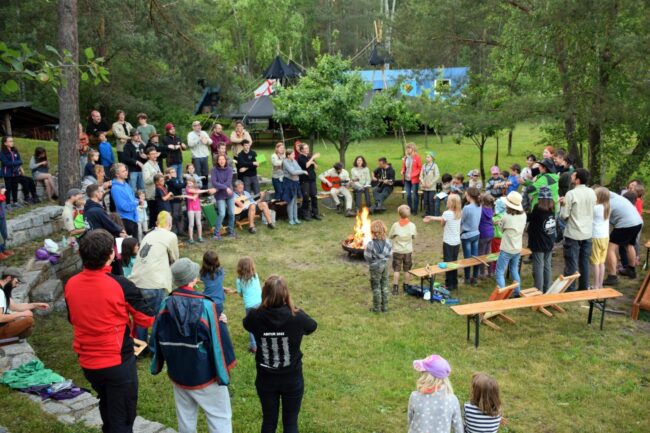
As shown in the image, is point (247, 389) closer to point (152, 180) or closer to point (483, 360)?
point (483, 360)

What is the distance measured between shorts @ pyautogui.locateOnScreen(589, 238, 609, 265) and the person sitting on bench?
24.9 feet

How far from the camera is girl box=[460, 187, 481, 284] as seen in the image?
930cm

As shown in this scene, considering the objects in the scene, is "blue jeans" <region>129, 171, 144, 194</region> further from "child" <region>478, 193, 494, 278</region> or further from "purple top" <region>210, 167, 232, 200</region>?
"child" <region>478, 193, 494, 278</region>

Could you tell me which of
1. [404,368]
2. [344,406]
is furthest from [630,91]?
[344,406]

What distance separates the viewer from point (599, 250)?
29.4ft

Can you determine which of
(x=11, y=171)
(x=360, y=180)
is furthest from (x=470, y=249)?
(x=11, y=171)

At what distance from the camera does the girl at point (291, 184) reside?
45.5 ft

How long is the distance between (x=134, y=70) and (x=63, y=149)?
882 cm

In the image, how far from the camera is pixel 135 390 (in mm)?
4227

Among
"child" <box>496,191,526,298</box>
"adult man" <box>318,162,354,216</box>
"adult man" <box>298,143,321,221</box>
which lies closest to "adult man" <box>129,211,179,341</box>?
"child" <box>496,191,526,298</box>

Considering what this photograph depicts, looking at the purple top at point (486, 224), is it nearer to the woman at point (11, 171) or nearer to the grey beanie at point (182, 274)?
the grey beanie at point (182, 274)

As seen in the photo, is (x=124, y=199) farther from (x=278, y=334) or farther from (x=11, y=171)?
(x=278, y=334)

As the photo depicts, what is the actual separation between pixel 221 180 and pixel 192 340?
8.70 m

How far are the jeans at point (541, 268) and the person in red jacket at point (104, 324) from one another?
6405 mm
